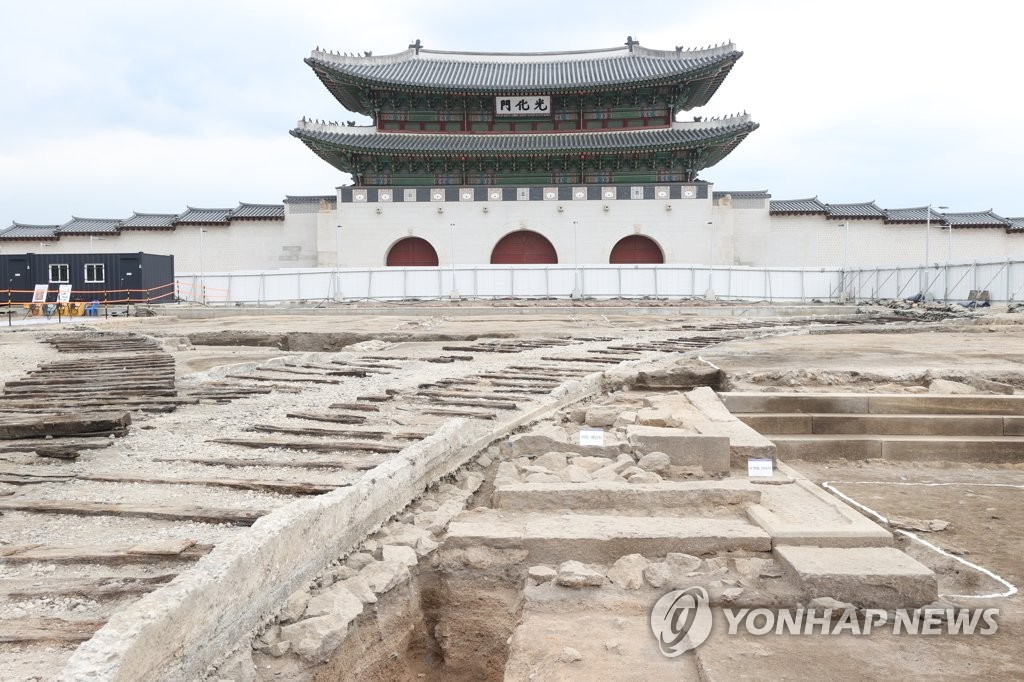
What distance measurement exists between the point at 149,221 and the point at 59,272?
8603 millimetres

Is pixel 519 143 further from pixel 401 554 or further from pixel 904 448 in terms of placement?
pixel 401 554

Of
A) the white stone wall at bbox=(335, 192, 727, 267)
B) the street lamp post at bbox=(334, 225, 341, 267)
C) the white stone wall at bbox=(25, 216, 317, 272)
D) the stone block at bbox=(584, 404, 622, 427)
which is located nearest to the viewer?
the stone block at bbox=(584, 404, 622, 427)

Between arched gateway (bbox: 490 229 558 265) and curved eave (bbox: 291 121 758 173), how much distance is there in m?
3.66

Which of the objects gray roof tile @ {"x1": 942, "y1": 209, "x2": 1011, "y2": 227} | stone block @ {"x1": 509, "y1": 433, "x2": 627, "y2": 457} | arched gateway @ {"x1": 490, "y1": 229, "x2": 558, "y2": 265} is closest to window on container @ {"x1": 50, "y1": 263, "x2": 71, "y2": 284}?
arched gateway @ {"x1": 490, "y1": 229, "x2": 558, "y2": 265}

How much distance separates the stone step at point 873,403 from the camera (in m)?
6.71

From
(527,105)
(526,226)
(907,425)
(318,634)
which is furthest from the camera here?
(527,105)

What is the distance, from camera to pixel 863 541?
3.19 m

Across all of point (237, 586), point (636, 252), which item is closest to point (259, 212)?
point (636, 252)

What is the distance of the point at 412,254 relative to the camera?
31906 millimetres

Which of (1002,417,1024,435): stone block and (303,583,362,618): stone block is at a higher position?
(1002,417,1024,435): stone block

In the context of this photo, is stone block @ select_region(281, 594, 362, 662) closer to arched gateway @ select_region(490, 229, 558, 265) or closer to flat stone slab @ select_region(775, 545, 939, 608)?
flat stone slab @ select_region(775, 545, 939, 608)

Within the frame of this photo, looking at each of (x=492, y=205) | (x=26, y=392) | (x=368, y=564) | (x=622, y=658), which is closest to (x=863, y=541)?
(x=622, y=658)

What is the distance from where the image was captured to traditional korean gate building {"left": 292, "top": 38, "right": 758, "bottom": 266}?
30.5 m

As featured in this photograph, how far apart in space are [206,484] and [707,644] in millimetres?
2639
